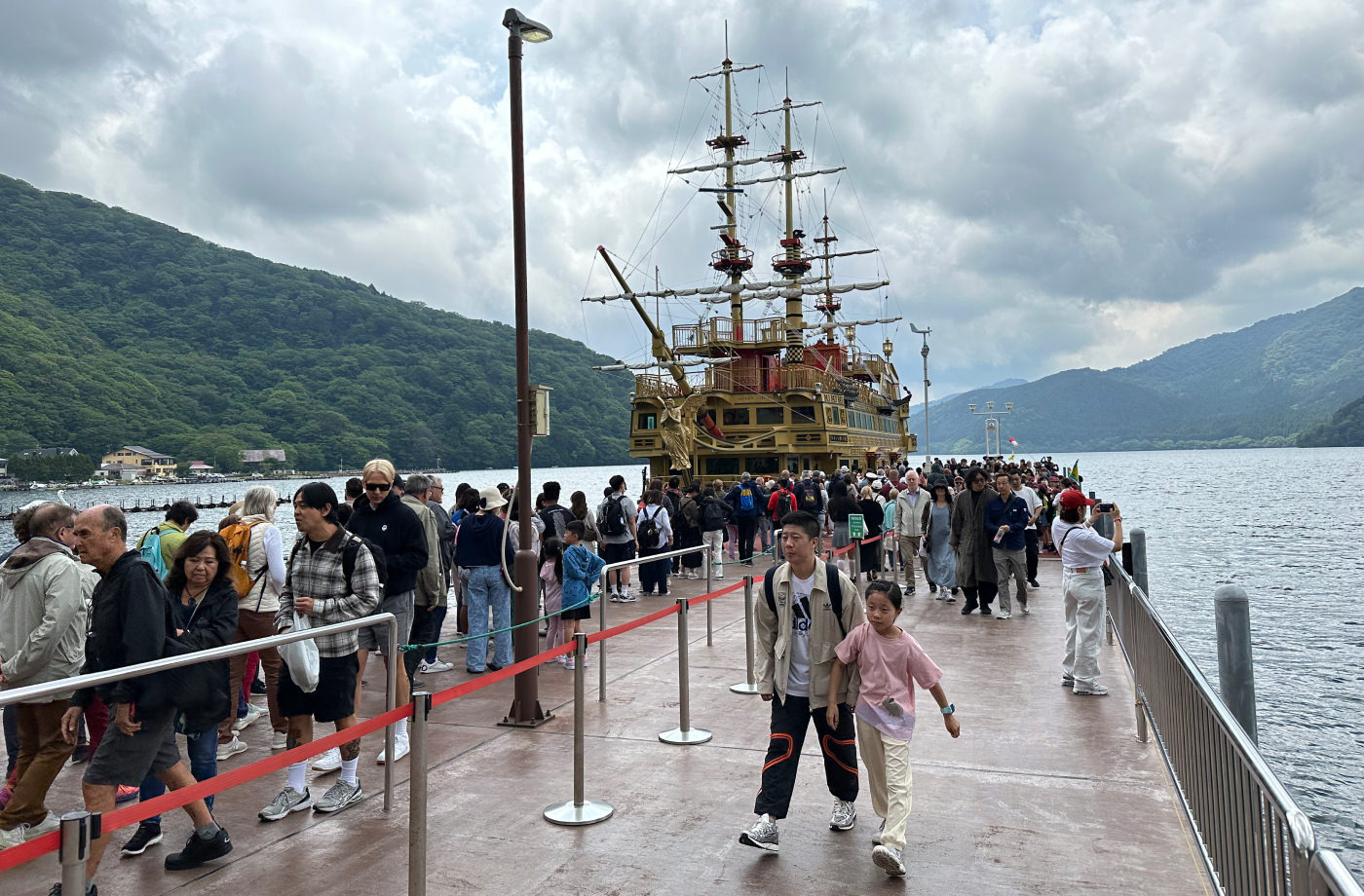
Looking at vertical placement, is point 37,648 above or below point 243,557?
below

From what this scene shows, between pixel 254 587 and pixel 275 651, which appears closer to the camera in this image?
pixel 275 651

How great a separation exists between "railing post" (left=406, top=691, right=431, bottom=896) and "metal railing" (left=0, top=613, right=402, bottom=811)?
725mm

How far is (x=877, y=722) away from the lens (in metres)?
4.72

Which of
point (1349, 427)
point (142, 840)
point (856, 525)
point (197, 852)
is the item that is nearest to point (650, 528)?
point (856, 525)

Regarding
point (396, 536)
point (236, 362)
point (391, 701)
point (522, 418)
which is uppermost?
point (236, 362)

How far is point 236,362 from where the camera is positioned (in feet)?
421

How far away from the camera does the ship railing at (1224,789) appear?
2.48 metres

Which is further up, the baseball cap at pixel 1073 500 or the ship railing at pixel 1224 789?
the baseball cap at pixel 1073 500

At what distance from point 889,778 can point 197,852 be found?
3.55 m

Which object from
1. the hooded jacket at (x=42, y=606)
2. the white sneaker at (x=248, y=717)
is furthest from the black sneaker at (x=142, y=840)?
the white sneaker at (x=248, y=717)

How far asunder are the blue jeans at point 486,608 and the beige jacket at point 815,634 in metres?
4.25

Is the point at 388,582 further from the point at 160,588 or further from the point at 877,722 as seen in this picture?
the point at 877,722

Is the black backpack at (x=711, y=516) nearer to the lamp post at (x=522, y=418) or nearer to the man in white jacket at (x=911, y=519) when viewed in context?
the man in white jacket at (x=911, y=519)

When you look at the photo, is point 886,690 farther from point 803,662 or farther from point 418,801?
point 418,801
